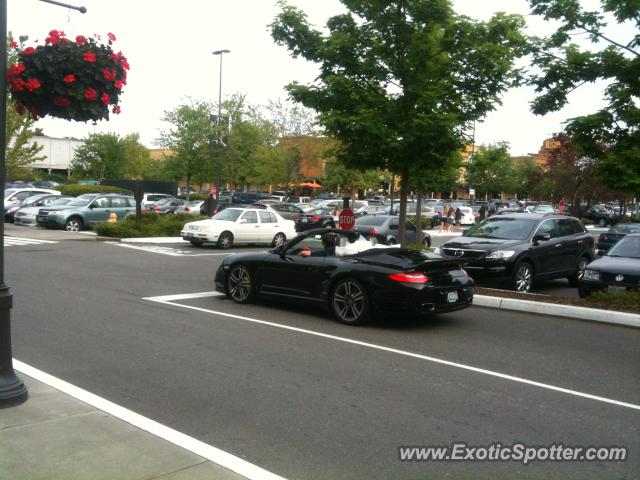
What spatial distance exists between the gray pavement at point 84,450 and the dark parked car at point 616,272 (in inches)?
361

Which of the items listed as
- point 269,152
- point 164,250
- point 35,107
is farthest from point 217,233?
point 269,152

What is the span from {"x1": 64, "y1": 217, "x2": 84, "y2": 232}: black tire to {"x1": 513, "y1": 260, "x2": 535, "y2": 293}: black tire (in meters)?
20.3

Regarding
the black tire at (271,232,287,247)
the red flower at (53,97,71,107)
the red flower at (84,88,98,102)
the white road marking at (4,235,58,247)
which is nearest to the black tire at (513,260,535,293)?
the red flower at (84,88,98,102)

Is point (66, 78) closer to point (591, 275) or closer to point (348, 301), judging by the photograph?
point (348, 301)

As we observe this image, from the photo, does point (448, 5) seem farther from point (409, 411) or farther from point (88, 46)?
point (409, 411)

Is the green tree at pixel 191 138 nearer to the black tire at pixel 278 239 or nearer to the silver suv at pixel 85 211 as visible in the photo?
the silver suv at pixel 85 211

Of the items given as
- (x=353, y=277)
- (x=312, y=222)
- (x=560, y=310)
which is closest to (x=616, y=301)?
(x=560, y=310)

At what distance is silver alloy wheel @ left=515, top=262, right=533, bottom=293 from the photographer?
1338 cm

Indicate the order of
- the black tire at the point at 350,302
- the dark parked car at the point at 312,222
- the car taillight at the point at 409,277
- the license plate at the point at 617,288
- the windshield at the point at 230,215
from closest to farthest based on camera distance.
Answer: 1. the car taillight at the point at 409,277
2. the black tire at the point at 350,302
3. the license plate at the point at 617,288
4. the windshield at the point at 230,215
5. the dark parked car at the point at 312,222

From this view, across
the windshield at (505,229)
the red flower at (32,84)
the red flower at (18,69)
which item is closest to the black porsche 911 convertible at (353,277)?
the windshield at (505,229)

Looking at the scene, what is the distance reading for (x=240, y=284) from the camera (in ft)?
Answer: 37.3

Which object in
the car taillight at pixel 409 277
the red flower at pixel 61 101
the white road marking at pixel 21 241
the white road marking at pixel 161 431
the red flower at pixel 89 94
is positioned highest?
the red flower at pixel 89 94

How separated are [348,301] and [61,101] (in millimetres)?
5185

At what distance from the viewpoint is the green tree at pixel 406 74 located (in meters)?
13.1
